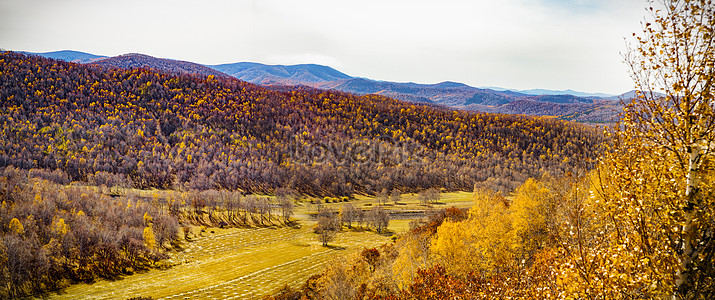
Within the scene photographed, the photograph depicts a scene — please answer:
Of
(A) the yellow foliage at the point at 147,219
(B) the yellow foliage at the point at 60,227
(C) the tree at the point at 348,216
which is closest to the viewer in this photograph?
(B) the yellow foliage at the point at 60,227

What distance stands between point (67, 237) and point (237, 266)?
40.4 m

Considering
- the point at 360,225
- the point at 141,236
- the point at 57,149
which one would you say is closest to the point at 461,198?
the point at 360,225

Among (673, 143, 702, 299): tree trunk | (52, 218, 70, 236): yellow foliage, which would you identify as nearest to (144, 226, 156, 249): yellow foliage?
(52, 218, 70, 236): yellow foliage

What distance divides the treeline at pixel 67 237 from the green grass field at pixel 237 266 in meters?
5.34

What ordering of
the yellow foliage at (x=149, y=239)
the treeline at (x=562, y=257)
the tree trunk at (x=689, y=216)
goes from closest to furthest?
the tree trunk at (x=689, y=216), the treeline at (x=562, y=257), the yellow foliage at (x=149, y=239)

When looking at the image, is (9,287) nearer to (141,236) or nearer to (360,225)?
(141,236)

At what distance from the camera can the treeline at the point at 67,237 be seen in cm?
6756

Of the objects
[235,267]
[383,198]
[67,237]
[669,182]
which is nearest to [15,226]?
[67,237]

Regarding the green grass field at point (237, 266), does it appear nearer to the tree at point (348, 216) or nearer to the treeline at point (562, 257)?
the tree at point (348, 216)

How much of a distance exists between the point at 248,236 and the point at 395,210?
69.6m

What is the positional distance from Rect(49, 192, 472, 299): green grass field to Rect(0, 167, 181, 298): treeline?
17.5 feet

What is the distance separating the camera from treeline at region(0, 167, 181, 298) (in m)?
67.6

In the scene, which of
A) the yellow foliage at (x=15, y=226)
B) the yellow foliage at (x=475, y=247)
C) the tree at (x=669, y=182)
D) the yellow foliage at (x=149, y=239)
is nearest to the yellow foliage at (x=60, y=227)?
Answer: the yellow foliage at (x=15, y=226)

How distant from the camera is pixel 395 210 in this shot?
506 feet
